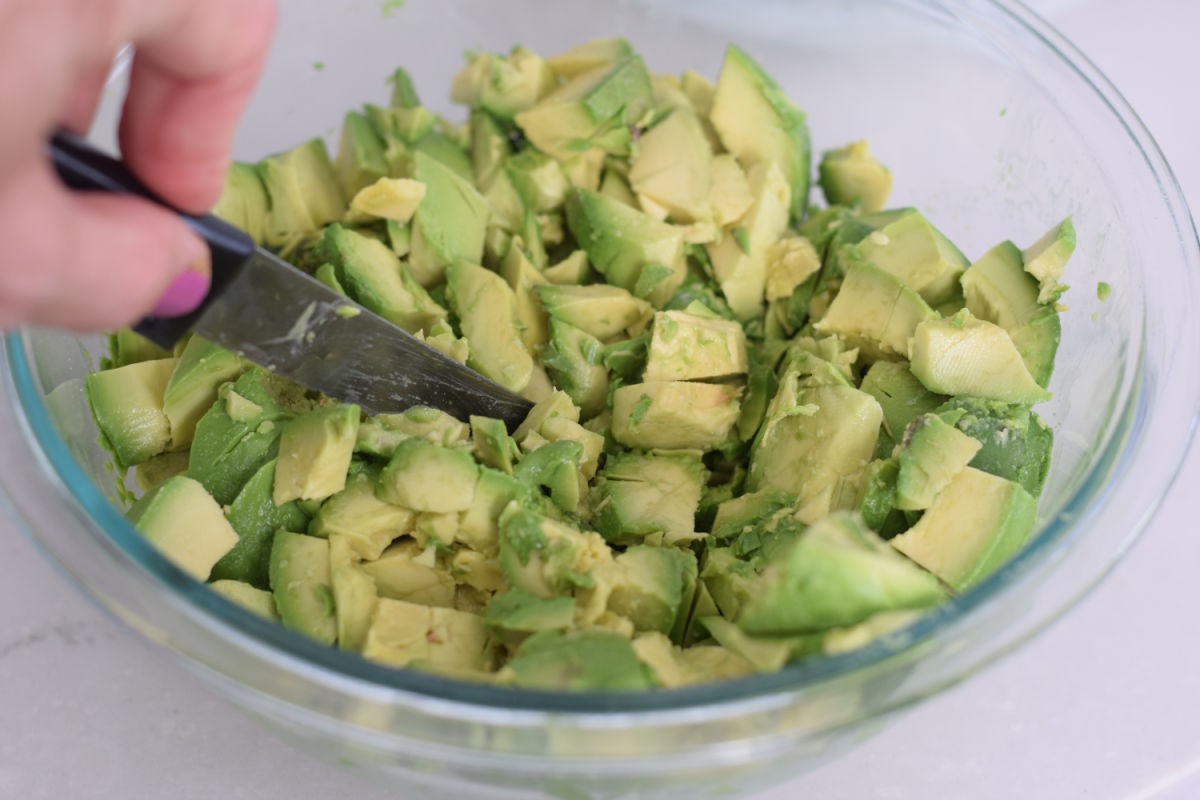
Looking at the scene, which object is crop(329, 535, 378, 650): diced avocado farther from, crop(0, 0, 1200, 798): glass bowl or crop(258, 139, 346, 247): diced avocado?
crop(258, 139, 346, 247): diced avocado

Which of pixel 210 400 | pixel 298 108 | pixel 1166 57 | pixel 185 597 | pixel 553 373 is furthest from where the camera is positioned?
pixel 1166 57

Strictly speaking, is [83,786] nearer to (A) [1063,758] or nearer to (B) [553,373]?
(B) [553,373]

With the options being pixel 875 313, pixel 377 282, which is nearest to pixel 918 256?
pixel 875 313

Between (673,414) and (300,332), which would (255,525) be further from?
(673,414)

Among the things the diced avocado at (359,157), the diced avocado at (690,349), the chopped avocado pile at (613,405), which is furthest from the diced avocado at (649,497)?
the diced avocado at (359,157)

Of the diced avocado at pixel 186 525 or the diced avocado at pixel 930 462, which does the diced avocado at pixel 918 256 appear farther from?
the diced avocado at pixel 186 525

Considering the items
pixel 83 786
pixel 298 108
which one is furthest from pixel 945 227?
pixel 83 786

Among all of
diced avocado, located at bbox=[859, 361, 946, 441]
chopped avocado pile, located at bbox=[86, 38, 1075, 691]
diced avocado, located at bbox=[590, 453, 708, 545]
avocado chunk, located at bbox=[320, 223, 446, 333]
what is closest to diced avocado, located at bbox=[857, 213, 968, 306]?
chopped avocado pile, located at bbox=[86, 38, 1075, 691]
